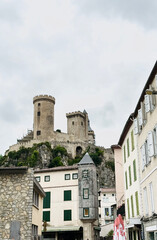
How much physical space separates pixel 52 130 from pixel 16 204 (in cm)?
7517

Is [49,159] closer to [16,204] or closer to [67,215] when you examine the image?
[67,215]

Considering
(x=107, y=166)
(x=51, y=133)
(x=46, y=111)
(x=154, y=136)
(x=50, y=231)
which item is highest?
(x=46, y=111)

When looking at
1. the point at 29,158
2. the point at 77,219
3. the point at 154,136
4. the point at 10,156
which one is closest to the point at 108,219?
the point at 77,219

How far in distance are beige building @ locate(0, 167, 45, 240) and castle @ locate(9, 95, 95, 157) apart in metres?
66.4

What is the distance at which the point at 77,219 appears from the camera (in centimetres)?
3894

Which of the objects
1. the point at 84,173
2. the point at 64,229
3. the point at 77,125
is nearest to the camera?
the point at 64,229

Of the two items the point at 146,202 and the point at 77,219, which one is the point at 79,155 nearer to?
the point at 77,219

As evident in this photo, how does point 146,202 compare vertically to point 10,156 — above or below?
A: below

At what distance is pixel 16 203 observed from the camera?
16.8 metres

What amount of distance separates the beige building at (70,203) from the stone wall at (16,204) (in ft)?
74.2

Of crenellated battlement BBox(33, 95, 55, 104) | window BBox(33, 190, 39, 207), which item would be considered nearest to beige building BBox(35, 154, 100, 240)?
window BBox(33, 190, 39, 207)

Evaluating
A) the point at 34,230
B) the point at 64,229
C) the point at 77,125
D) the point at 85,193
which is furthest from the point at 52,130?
the point at 34,230

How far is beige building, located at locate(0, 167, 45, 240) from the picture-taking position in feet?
53.4

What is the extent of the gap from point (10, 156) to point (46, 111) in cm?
1872
